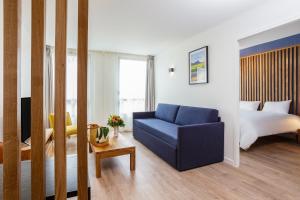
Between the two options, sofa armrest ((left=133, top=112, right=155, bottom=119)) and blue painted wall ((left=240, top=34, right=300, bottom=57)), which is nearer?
blue painted wall ((left=240, top=34, right=300, bottom=57))

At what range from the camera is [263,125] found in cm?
353

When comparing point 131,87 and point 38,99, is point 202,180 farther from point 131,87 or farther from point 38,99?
point 131,87

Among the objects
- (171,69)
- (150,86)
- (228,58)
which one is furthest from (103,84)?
(228,58)

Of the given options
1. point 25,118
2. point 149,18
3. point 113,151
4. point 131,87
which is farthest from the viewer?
point 131,87

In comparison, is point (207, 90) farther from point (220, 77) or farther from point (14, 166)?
point (14, 166)

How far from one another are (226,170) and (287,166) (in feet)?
3.36

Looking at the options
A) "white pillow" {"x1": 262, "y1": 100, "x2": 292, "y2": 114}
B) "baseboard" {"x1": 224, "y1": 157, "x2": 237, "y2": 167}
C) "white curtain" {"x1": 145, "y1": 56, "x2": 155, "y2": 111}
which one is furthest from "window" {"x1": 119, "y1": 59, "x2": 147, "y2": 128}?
"white pillow" {"x1": 262, "y1": 100, "x2": 292, "y2": 114}

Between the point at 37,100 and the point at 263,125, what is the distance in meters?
3.98

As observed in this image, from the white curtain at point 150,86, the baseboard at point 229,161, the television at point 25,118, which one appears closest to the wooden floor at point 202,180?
the baseboard at point 229,161

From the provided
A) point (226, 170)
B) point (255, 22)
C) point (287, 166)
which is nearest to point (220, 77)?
point (255, 22)

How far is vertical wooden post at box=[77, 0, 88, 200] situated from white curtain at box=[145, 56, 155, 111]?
14.8 feet

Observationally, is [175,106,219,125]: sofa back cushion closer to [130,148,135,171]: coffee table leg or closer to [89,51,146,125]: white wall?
[130,148,135,171]: coffee table leg

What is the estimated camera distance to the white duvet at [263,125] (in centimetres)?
328

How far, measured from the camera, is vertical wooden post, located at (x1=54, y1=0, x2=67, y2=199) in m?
0.80
